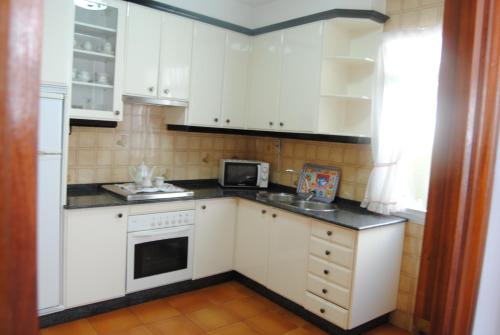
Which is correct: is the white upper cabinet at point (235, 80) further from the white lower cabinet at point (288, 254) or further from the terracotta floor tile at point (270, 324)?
the terracotta floor tile at point (270, 324)

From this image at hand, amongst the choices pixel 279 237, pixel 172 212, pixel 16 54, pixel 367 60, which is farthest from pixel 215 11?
pixel 16 54

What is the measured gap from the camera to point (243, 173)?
12.1 ft

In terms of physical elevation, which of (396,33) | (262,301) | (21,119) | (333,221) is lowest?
(262,301)

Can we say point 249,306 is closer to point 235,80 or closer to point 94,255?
point 94,255

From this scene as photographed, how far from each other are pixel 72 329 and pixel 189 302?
2.86 feet

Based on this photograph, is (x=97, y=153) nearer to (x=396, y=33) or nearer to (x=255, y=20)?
(x=255, y=20)

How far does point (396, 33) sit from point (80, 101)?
2.36 metres

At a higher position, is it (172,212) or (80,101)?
(80,101)

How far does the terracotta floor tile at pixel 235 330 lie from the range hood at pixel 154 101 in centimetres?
179

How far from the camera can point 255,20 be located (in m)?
3.80

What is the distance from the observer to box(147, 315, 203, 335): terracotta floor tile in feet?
8.68

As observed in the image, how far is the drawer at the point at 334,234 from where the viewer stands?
2.53 metres

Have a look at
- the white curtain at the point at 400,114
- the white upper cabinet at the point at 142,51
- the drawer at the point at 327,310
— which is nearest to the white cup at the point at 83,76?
the white upper cabinet at the point at 142,51

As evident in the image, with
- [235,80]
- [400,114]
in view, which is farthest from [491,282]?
[235,80]
